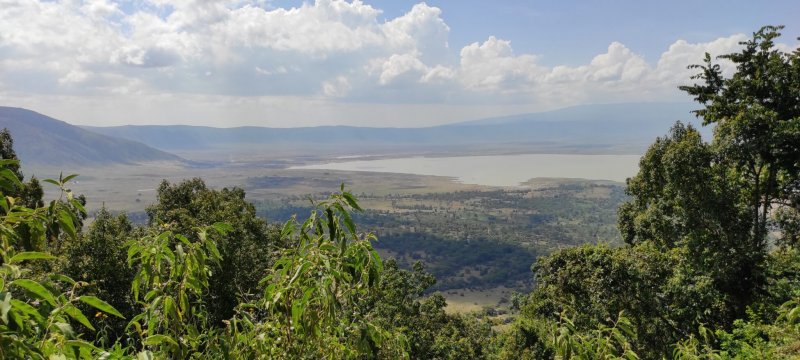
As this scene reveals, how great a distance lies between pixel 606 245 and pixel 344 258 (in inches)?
553

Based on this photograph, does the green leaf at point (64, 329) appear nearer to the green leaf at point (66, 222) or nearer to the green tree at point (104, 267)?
the green leaf at point (66, 222)

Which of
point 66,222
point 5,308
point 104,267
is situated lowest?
point 104,267

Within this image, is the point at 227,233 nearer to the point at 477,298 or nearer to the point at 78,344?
the point at 78,344

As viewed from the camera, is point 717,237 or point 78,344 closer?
point 78,344

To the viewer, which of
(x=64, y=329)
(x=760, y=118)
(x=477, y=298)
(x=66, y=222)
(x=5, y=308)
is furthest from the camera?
(x=477, y=298)

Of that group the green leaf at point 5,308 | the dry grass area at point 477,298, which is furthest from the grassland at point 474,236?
the green leaf at point 5,308

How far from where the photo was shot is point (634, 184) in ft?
66.1

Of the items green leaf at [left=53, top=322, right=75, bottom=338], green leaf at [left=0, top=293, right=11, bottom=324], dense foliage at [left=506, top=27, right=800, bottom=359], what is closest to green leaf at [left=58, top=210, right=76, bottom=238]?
green leaf at [left=53, top=322, right=75, bottom=338]

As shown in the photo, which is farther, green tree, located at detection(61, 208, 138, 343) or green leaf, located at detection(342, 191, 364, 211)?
green tree, located at detection(61, 208, 138, 343)

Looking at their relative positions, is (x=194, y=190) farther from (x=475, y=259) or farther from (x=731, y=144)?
(x=475, y=259)

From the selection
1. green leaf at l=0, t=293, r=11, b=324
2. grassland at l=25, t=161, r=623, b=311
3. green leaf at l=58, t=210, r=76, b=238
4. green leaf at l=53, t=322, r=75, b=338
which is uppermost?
green leaf at l=58, t=210, r=76, b=238

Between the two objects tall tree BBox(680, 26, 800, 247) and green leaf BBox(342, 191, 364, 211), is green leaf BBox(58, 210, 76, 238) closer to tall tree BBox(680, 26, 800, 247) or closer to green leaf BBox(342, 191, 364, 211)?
green leaf BBox(342, 191, 364, 211)

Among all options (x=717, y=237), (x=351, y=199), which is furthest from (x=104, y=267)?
(x=717, y=237)

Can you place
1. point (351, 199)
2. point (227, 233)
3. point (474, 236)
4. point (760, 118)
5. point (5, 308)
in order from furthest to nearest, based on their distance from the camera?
1. point (474, 236)
2. point (227, 233)
3. point (760, 118)
4. point (351, 199)
5. point (5, 308)
